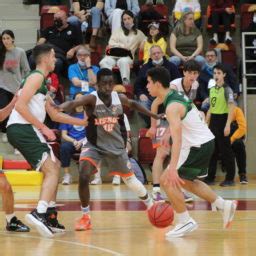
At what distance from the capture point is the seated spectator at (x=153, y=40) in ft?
50.0

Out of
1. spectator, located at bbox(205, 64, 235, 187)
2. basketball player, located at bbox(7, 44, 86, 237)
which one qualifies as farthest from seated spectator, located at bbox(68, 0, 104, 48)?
basketball player, located at bbox(7, 44, 86, 237)

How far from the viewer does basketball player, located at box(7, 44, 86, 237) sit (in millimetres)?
7914

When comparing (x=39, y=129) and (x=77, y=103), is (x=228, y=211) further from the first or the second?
(x=39, y=129)

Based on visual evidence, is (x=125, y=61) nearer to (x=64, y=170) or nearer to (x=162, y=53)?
(x=162, y=53)

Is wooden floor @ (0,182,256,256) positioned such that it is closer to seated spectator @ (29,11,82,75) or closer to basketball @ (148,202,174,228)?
basketball @ (148,202,174,228)

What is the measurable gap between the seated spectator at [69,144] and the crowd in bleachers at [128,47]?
16 mm

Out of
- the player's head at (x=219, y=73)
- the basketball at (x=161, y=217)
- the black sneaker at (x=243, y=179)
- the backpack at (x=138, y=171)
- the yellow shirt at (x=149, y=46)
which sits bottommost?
the black sneaker at (x=243, y=179)

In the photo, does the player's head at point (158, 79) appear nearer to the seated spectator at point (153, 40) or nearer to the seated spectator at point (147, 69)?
the seated spectator at point (147, 69)

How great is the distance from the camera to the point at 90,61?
1502cm

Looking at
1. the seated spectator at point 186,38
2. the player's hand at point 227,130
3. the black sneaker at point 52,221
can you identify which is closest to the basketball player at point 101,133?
the black sneaker at point 52,221

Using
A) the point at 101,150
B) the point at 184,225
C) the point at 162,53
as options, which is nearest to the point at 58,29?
the point at 162,53

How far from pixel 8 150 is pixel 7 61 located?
154 cm

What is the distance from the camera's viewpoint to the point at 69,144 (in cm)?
1387

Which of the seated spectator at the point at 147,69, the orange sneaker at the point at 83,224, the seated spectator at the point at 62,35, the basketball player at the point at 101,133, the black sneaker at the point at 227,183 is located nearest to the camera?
the orange sneaker at the point at 83,224
